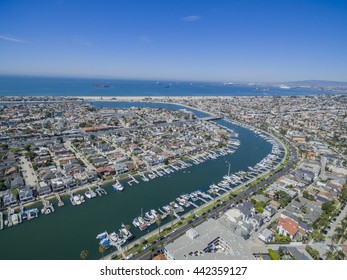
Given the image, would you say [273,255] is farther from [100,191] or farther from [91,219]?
[100,191]

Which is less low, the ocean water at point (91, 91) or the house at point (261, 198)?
the ocean water at point (91, 91)

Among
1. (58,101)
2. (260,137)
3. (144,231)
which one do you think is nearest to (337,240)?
(144,231)

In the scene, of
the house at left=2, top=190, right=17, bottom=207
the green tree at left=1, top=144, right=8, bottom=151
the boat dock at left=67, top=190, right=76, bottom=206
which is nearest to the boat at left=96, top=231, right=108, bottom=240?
the boat dock at left=67, top=190, right=76, bottom=206

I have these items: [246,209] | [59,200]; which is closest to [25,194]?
[59,200]

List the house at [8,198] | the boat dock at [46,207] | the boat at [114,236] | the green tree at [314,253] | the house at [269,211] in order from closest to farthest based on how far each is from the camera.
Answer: the green tree at [314,253]
the boat at [114,236]
the boat dock at [46,207]
the house at [8,198]
the house at [269,211]

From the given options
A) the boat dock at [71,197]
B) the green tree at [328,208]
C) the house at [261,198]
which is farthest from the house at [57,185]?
the green tree at [328,208]

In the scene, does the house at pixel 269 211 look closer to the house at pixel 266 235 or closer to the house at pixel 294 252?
the house at pixel 266 235

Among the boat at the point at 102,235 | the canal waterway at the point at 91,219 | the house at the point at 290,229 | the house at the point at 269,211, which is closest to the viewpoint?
the canal waterway at the point at 91,219

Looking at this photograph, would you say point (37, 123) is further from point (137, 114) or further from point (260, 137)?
point (260, 137)

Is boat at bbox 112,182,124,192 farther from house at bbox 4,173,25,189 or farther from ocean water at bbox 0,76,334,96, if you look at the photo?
ocean water at bbox 0,76,334,96
